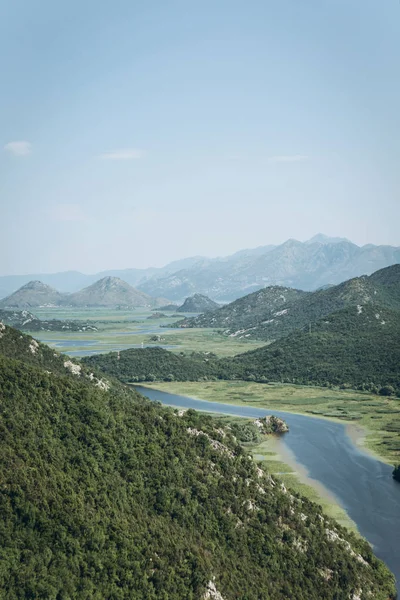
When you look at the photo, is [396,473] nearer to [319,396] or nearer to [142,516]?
[142,516]

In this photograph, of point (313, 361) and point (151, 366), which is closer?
point (313, 361)

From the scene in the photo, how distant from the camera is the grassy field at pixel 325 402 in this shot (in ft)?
340

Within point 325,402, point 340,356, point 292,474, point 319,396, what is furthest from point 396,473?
point 340,356

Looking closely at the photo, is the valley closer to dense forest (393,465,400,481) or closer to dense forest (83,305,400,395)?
dense forest (83,305,400,395)

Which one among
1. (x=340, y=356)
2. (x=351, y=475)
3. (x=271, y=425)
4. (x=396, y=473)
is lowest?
(x=351, y=475)

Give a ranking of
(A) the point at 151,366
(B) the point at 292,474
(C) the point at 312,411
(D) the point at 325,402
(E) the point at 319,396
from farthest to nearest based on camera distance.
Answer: (A) the point at 151,366 → (E) the point at 319,396 → (D) the point at 325,402 → (C) the point at 312,411 → (B) the point at 292,474

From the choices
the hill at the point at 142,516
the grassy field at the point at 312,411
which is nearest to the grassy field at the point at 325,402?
the grassy field at the point at 312,411

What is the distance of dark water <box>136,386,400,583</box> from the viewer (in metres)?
65.6

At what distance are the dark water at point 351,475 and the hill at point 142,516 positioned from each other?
20.1 feet

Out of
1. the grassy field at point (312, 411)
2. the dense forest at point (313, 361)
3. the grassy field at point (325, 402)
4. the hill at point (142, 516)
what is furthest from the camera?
the dense forest at point (313, 361)

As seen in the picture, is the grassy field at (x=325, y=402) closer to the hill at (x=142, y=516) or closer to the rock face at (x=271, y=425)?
the rock face at (x=271, y=425)

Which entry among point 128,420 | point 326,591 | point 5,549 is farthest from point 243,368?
point 5,549

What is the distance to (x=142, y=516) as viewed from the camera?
5203cm

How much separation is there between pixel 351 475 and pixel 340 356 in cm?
8478
